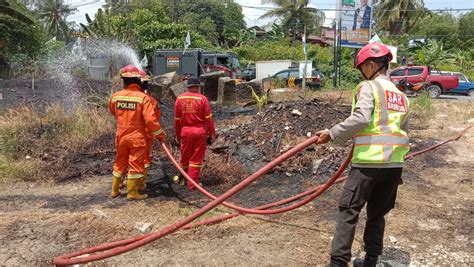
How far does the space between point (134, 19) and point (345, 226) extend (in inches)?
1267

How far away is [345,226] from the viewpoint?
3.12m

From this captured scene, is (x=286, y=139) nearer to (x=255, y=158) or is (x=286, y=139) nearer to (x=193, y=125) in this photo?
(x=255, y=158)

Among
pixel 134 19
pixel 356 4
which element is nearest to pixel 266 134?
pixel 356 4

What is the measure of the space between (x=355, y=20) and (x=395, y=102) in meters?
19.0

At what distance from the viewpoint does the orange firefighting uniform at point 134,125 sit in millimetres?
4945

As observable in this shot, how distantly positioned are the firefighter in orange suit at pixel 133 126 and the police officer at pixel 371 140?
244 centimetres

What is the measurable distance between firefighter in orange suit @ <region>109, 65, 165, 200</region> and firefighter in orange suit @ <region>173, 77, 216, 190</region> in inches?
22.7

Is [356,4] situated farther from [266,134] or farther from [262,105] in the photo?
[266,134]

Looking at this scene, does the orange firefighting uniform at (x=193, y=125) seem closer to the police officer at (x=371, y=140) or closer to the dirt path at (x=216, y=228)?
the dirt path at (x=216, y=228)

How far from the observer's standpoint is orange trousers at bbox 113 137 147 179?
502cm

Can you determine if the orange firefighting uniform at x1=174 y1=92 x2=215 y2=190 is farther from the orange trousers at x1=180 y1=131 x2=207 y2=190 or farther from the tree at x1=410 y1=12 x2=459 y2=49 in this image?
the tree at x1=410 y1=12 x2=459 y2=49

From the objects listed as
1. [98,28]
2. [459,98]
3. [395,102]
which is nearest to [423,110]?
[395,102]

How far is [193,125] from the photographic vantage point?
18.3 feet

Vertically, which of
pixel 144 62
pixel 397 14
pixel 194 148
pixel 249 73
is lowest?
pixel 194 148
